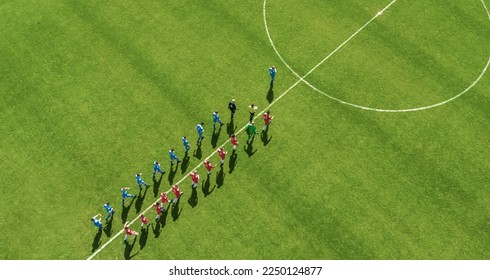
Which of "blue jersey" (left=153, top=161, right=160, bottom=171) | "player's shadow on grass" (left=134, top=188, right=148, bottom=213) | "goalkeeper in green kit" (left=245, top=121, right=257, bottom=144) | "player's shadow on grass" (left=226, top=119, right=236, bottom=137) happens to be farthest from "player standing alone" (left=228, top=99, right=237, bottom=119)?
"player's shadow on grass" (left=134, top=188, right=148, bottom=213)

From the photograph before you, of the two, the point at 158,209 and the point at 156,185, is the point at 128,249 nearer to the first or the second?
the point at 158,209

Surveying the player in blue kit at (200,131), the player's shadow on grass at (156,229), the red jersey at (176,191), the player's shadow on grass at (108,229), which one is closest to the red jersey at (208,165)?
the player in blue kit at (200,131)

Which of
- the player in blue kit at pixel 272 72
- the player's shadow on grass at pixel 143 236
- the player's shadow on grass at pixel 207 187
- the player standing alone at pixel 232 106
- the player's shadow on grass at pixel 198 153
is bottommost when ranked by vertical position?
the player's shadow on grass at pixel 143 236

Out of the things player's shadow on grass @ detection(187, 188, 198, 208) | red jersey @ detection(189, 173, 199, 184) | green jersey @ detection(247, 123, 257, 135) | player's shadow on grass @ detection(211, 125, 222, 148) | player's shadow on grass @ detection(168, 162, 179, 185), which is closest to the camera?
red jersey @ detection(189, 173, 199, 184)

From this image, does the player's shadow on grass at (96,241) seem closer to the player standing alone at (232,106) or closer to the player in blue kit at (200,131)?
the player in blue kit at (200,131)

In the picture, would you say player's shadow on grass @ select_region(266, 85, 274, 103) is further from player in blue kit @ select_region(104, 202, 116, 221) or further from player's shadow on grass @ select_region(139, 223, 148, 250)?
player in blue kit @ select_region(104, 202, 116, 221)

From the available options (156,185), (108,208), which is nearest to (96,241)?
(108,208)

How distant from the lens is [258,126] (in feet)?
105

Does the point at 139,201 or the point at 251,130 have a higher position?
the point at 251,130

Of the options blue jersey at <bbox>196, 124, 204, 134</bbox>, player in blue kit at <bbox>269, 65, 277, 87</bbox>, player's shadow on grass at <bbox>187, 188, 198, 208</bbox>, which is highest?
player in blue kit at <bbox>269, 65, 277, 87</bbox>

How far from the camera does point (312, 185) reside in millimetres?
29781

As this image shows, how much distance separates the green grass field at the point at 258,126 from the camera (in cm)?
2819

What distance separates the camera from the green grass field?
92.5ft
